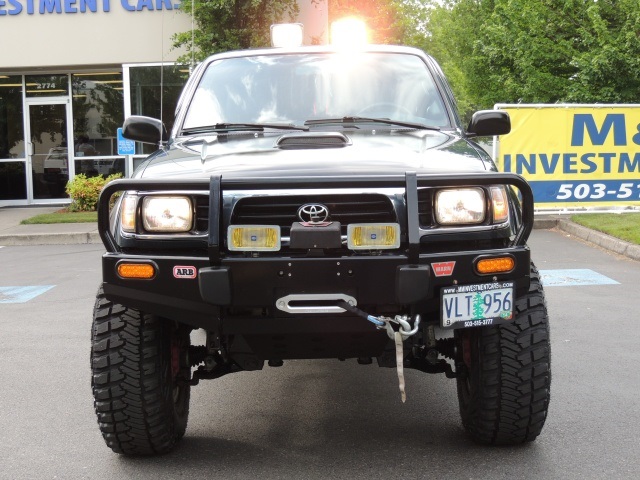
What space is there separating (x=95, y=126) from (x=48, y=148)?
1.25m

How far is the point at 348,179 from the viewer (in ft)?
10.5

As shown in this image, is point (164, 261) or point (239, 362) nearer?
point (164, 261)

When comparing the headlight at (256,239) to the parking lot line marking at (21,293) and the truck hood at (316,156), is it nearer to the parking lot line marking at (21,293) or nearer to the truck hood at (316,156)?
the truck hood at (316,156)

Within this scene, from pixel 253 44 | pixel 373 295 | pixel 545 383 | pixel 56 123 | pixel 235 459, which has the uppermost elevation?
pixel 253 44

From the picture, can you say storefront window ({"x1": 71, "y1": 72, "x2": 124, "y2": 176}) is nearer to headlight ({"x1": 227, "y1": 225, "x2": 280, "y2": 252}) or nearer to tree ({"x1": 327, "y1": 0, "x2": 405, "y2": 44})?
tree ({"x1": 327, "y1": 0, "x2": 405, "y2": 44})

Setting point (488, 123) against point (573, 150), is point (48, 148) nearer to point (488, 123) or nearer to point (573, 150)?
point (573, 150)

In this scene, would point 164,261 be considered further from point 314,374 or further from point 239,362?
point 314,374

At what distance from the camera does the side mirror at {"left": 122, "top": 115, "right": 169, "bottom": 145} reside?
458 cm

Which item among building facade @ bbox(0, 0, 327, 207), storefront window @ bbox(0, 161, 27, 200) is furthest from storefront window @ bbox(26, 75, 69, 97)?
storefront window @ bbox(0, 161, 27, 200)

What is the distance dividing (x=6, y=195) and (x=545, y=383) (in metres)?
17.7

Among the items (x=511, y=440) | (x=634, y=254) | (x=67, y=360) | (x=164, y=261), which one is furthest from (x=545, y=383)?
(x=634, y=254)

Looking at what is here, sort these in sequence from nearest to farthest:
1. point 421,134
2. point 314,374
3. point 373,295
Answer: point 373,295
point 421,134
point 314,374

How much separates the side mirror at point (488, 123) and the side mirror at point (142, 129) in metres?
1.64

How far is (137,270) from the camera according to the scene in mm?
3297
